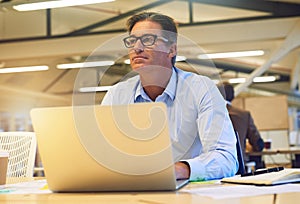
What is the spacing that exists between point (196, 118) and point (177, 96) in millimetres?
128

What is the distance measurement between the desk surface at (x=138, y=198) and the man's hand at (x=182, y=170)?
0.78ft

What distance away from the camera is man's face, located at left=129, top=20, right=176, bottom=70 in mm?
1612

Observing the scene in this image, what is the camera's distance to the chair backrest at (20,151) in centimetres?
224

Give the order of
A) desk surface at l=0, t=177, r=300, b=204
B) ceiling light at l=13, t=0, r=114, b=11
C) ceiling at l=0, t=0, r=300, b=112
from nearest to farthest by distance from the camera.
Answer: desk surface at l=0, t=177, r=300, b=204 < ceiling light at l=13, t=0, r=114, b=11 < ceiling at l=0, t=0, r=300, b=112

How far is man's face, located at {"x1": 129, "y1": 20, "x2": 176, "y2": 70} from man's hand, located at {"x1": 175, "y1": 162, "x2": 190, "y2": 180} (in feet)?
1.70

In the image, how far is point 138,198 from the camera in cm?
93

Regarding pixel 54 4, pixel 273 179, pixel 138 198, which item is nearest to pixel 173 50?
pixel 273 179

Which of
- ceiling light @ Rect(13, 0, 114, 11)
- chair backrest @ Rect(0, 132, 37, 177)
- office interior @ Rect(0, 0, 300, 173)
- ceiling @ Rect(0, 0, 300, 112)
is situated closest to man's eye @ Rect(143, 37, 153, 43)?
chair backrest @ Rect(0, 132, 37, 177)

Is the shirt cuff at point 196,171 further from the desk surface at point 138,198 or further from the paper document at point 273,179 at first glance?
the desk surface at point 138,198

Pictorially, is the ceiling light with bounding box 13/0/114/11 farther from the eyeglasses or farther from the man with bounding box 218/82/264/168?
the eyeglasses

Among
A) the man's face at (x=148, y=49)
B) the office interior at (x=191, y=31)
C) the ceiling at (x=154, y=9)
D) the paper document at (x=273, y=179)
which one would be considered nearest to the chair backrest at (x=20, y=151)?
the man's face at (x=148, y=49)

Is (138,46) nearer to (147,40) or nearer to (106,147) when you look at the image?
(147,40)

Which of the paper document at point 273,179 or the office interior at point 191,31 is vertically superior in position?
the office interior at point 191,31

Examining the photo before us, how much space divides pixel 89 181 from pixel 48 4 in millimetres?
4031
